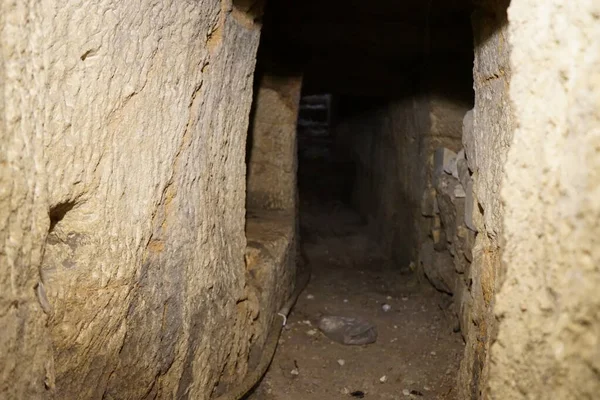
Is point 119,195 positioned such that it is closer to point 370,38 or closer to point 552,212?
point 552,212

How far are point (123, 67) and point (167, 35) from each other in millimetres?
266

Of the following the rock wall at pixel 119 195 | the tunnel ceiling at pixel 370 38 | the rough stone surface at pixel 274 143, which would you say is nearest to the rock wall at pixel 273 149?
the rough stone surface at pixel 274 143

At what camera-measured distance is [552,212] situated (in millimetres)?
1155

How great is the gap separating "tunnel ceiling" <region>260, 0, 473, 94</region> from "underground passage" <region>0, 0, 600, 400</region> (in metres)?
0.02

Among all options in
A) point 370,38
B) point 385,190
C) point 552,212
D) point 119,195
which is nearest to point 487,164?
point 552,212

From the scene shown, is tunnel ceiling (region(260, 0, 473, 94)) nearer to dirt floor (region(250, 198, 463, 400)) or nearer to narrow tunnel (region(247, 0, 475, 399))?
narrow tunnel (region(247, 0, 475, 399))

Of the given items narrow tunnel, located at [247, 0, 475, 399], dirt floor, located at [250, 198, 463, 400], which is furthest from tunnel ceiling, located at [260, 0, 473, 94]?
dirt floor, located at [250, 198, 463, 400]

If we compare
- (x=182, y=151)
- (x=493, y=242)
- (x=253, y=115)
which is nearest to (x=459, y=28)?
(x=253, y=115)

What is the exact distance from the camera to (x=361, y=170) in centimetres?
617

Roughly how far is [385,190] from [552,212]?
156 inches

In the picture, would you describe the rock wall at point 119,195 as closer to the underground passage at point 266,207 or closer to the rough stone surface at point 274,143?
the underground passage at point 266,207

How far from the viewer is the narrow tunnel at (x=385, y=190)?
119 inches

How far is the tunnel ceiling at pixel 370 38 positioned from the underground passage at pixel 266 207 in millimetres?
18

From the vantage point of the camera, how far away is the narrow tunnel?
3.02 meters
